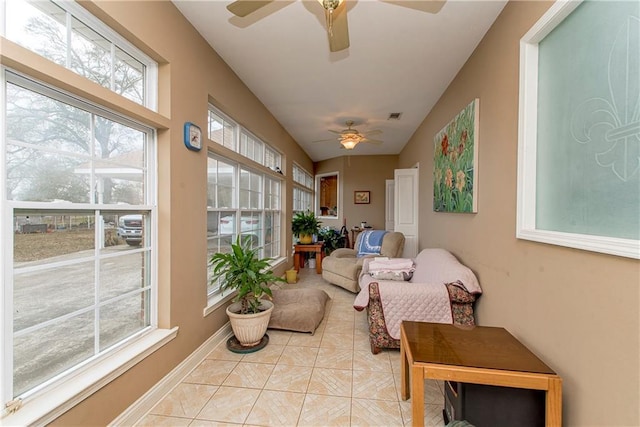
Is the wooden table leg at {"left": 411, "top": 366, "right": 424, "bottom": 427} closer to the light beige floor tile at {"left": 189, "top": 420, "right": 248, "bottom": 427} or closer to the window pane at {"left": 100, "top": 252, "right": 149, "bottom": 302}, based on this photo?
the light beige floor tile at {"left": 189, "top": 420, "right": 248, "bottom": 427}

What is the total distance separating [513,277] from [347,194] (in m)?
5.56

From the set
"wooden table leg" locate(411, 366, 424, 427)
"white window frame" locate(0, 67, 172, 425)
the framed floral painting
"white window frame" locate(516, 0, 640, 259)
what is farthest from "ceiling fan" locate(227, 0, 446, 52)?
"wooden table leg" locate(411, 366, 424, 427)

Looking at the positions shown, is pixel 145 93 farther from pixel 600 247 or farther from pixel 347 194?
pixel 347 194

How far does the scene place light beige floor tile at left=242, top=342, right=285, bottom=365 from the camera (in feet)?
7.10

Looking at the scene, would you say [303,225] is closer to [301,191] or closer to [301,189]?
[301,189]

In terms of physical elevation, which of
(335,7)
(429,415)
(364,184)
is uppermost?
(335,7)

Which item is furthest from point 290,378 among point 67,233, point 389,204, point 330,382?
point 389,204

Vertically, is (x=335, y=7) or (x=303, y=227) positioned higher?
(x=335, y=7)

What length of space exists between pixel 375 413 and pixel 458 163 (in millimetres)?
2193

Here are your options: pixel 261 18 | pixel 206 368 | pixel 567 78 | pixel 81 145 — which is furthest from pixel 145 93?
pixel 567 78

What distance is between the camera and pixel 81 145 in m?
1.37

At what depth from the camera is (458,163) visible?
2.54 m

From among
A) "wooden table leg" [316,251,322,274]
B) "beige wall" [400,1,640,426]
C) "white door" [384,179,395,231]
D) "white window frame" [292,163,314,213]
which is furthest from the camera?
"white door" [384,179,395,231]

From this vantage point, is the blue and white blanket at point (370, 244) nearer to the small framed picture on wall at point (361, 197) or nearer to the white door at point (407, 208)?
the white door at point (407, 208)
